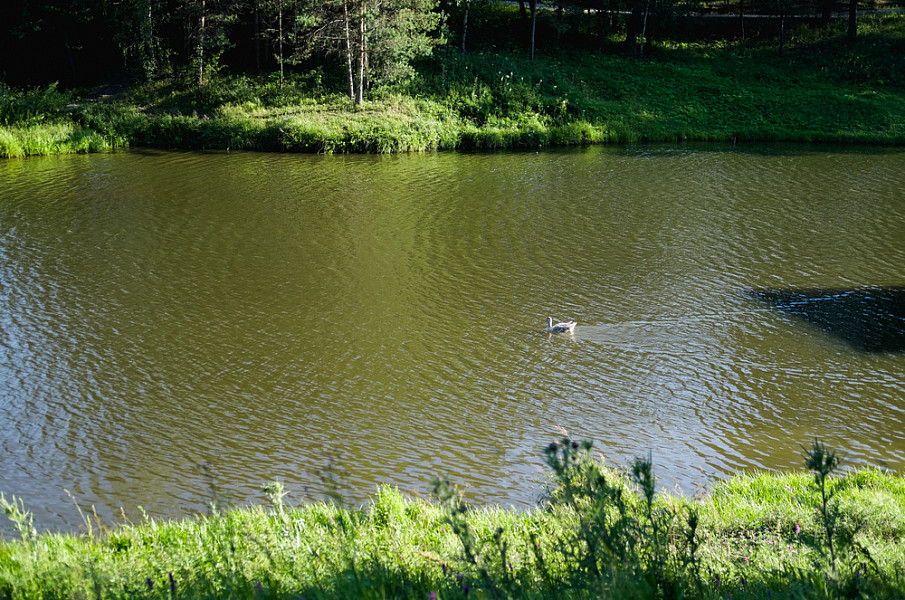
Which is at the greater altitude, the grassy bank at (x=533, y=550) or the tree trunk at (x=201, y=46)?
the tree trunk at (x=201, y=46)

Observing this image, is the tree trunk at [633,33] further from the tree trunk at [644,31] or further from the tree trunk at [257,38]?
the tree trunk at [257,38]

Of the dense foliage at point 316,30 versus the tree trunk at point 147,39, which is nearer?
the dense foliage at point 316,30

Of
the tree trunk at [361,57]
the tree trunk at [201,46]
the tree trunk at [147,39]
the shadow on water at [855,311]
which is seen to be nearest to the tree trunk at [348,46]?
the tree trunk at [361,57]

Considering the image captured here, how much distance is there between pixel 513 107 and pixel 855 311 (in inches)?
939

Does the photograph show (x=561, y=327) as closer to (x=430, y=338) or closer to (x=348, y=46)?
(x=430, y=338)

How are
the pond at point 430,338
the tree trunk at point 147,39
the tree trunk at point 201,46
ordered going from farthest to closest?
the tree trunk at point 147,39, the tree trunk at point 201,46, the pond at point 430,338

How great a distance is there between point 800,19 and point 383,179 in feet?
112

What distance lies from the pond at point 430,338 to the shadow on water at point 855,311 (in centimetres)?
7

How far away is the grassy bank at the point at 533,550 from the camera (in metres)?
3.76

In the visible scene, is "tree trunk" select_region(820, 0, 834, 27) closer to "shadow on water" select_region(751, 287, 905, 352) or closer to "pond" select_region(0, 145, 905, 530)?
"pond" select_region(0, 145, 905, 530)

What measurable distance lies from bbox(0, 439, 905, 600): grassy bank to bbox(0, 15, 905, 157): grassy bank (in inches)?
1009

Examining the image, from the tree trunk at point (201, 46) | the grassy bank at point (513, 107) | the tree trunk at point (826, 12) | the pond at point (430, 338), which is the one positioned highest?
the tree trunk at point (826, 12)

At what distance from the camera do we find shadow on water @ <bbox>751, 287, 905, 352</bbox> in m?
11.4

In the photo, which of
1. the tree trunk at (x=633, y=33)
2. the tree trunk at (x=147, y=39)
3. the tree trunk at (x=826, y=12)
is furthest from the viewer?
the tree trunk at (x=826, y=12)
